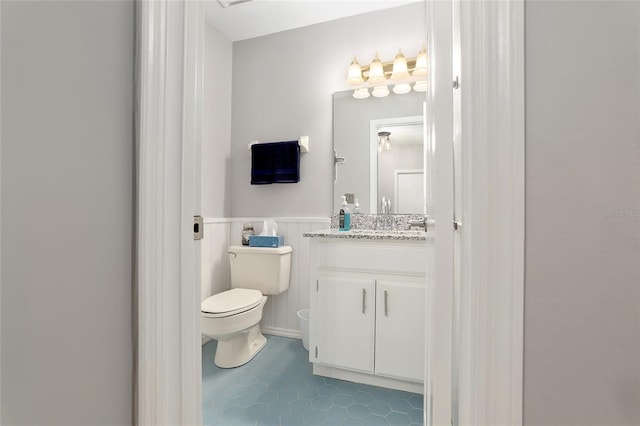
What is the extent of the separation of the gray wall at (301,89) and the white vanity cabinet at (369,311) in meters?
0.68

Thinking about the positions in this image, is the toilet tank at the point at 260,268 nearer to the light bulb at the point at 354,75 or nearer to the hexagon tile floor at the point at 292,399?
the hexagon tile floor at the point at 292,399

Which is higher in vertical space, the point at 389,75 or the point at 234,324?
the point at 389,75

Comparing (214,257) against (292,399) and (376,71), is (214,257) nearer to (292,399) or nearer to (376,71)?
(292,399)

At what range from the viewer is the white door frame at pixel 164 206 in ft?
2.46

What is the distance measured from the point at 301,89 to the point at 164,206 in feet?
6.20

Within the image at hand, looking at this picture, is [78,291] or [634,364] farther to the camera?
[78,291]

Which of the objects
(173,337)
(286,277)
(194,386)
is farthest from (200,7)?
(286,277)

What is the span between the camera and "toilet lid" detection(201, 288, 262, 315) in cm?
173

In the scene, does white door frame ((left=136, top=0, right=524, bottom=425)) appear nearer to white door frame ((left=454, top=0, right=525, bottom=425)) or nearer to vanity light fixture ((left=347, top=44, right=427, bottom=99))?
white door frame ((left=454, top=0, right=525, bottom=425))

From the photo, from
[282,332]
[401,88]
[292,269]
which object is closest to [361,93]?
[401,88]

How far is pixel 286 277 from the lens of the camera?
7.51 ft

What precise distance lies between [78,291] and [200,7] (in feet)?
2.57

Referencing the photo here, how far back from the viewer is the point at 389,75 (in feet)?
6.93

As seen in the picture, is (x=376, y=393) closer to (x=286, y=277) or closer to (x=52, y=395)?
(x=286, y=277)
